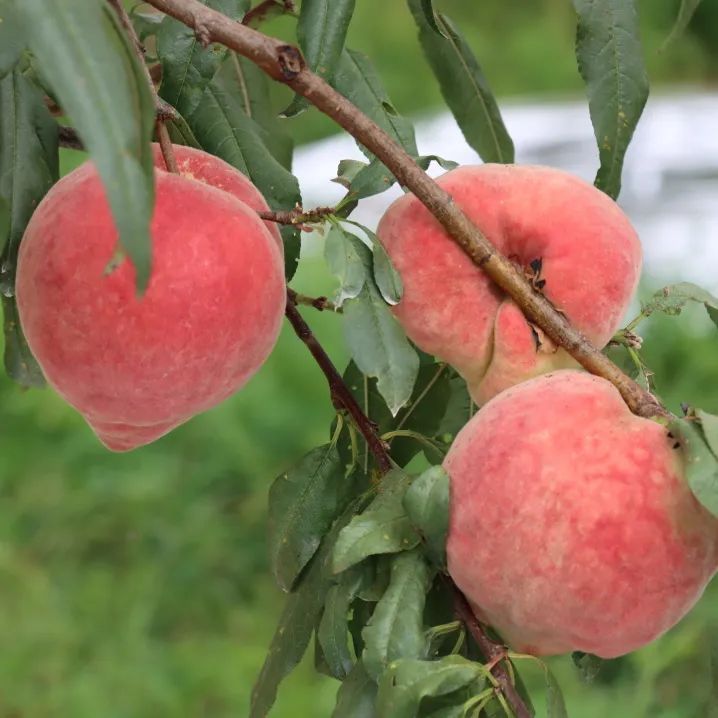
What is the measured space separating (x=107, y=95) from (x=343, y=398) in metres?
0.32

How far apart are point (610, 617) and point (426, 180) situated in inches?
8.3

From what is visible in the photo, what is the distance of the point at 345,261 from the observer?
1.90 feet

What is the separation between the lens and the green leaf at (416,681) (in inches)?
20.2

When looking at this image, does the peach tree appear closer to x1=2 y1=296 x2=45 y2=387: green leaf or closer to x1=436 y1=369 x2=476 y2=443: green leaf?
x1=436 y1=369 x2=476 y2=443: green leaf

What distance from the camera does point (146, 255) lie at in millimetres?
377

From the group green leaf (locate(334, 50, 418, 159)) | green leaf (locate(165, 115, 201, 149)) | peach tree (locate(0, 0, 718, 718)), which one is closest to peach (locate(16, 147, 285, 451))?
peach tree (locate(0, 0, 718, 718))

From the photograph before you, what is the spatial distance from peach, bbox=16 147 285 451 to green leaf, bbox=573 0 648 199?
220 millimetres

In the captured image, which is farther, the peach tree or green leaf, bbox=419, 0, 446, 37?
green leaf, bbox=419, 0, 446, 37

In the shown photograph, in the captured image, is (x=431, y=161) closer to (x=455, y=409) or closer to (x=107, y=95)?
(x=455, y=409)

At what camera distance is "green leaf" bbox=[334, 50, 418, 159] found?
29.1 inches

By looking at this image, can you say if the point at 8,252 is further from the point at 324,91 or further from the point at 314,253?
the point at 314,253

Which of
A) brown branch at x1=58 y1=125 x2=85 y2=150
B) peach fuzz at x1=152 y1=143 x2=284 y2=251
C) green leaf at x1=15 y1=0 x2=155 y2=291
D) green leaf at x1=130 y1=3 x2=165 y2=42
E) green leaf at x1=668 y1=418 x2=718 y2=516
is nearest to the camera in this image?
green leaf at x1=15 y1=0 x2=155 y2=291

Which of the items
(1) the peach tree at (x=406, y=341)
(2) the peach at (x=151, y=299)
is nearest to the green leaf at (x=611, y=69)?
(1) the peach tree at (x=406, y=341)

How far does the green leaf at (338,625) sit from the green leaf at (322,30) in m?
0.24
